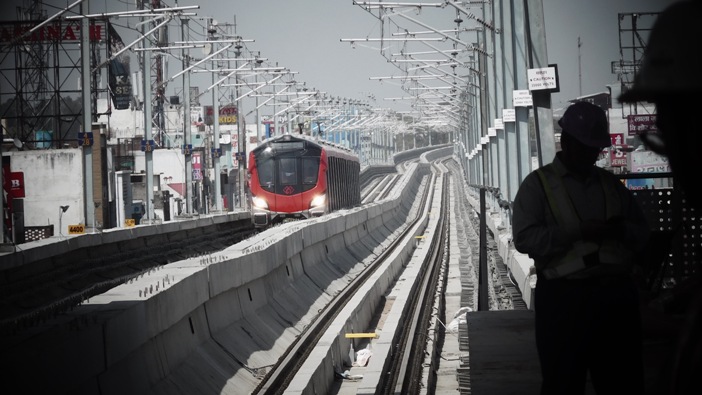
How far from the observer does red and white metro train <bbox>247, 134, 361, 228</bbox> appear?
4247 centimetres

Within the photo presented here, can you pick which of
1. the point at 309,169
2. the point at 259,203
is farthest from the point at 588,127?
the point at 259,203

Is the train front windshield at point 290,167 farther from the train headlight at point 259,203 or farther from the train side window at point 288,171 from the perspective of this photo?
the train headlight at point 259,203

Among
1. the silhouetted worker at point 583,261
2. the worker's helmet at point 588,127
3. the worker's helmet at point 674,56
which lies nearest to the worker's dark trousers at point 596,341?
the silhouetted worker at point 583,261

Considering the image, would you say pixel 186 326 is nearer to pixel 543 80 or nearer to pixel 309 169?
pixel 543 80

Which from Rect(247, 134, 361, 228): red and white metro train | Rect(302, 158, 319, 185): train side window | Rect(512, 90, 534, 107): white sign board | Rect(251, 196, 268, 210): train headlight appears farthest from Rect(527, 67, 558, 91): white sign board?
Rect(251, 196, 268, 210): train headlight

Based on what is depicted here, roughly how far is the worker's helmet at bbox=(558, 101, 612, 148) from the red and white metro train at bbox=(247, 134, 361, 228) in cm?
3682

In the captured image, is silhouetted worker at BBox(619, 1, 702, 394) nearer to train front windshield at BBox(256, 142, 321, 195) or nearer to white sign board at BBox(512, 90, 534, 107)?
white sign board at BBox(512, 90, 534, 107)

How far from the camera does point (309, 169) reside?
139ft

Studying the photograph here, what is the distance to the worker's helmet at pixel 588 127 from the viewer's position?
216 inches

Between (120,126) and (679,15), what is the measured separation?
236 ft

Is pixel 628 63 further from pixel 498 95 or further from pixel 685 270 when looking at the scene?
pixel 685 270

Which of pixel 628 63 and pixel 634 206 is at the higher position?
pixel 628 63

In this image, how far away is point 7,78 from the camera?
54125 mm

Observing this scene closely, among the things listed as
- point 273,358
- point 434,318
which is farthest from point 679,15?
point 434,318
